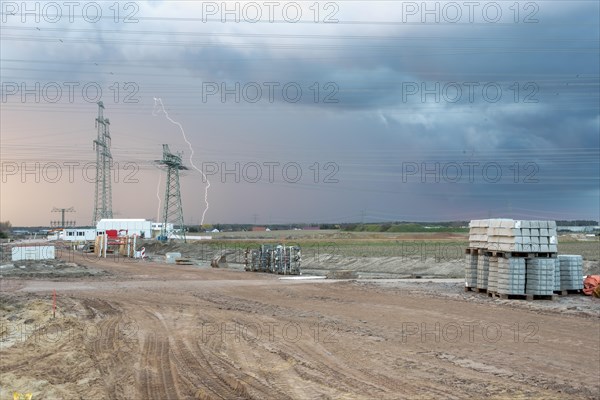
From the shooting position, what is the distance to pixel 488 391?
31.1ft

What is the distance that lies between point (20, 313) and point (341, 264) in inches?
1270

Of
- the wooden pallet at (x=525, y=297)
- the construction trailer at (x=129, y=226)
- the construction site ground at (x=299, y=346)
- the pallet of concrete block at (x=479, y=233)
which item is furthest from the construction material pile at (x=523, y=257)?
the construction trailer at (x=129, y=226)

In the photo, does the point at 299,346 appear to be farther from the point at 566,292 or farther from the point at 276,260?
A: the point at 276,260

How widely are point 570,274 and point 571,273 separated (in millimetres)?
57

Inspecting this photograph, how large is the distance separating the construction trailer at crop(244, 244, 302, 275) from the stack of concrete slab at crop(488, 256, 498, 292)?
18015 millimetres

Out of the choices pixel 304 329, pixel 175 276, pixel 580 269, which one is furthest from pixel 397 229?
pixel 304 329

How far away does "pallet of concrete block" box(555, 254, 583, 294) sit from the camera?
22.4 meters

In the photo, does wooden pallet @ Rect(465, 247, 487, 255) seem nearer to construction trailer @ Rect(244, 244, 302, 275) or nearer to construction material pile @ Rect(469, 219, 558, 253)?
construction material pile @ Rect(469, 219, 558, 253)

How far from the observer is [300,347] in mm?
13000

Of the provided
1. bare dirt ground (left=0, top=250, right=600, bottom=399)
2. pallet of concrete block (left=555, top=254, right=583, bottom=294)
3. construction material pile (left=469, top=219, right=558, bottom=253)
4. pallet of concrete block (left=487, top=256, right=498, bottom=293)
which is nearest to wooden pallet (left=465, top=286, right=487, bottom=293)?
bare dirt ground (left=0, top=250, right=600, bottom=399)

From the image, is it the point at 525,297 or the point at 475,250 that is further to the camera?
the point at 475,250

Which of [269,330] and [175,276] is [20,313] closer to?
[269,330]

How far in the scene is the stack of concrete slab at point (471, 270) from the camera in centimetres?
2381

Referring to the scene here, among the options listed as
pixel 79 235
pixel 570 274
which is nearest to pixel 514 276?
pixel 570 274
